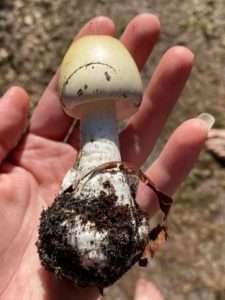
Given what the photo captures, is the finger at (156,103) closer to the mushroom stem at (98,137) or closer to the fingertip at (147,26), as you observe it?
the fingertip at (147,26)

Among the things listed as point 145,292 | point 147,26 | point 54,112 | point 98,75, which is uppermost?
point 98,75

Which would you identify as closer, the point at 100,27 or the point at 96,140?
the point at 96,140

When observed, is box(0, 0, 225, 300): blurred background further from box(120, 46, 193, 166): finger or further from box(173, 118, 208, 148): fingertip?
box(173, 118, 208, 148): fingertip

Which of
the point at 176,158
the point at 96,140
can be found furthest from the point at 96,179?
the point at 176,158

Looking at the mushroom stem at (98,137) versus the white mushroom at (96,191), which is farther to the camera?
the mushroom stem at (98,137)

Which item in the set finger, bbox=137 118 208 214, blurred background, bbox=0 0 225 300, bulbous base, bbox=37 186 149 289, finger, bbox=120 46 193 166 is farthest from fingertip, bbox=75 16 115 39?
blurred background, bbox=0 0 225 300

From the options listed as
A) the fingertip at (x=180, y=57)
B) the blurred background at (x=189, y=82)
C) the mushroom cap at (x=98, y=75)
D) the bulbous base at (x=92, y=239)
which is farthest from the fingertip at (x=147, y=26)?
the blurred background at (x=189, y=82)

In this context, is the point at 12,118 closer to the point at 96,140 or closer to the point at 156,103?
the point at 96,140
